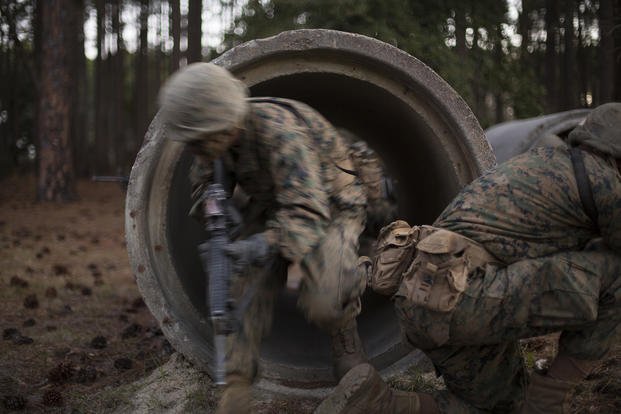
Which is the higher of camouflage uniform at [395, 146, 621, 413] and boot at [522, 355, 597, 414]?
camouflage uniform at [395, 146, 621, 413]

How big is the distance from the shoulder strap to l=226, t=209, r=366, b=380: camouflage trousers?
0.95m

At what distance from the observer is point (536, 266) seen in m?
2.87

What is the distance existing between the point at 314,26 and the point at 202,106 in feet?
15.6

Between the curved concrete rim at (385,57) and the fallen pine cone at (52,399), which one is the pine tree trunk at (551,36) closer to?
the curved concrete rim at (385,57)

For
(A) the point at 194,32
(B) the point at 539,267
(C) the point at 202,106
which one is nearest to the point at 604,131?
(B) the point at 539,267

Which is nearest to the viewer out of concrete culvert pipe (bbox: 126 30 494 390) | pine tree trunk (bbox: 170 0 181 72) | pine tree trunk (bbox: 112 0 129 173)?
concrete culvert pipe (bbox: 126 30 494 390)

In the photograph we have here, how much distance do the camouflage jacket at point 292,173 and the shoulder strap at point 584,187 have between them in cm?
95

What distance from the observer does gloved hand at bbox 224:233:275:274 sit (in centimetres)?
255

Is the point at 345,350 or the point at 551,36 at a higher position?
the point at 551,36

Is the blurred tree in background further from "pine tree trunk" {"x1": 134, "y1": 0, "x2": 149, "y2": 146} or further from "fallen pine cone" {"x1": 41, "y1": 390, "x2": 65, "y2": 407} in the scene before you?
"fallen pine cone" {"x1": 41, "y1": 390, "x2": 65, "y2": 407}

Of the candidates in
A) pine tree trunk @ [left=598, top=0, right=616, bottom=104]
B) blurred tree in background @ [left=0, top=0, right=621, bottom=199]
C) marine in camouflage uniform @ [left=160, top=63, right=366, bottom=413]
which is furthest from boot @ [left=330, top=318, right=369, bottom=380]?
pine tree trunk @ [left=598, top=0, right=616, bottom=104]

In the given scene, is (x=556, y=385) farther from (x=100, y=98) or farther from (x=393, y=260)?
(x=100, y=98)

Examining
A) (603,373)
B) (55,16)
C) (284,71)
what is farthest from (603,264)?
(55,16)

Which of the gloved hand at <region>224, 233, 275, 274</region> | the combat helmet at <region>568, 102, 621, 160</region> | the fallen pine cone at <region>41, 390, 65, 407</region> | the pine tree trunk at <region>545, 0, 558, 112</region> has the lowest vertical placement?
the fallen pine cone at <region>41, 390, 65, 407</region>
